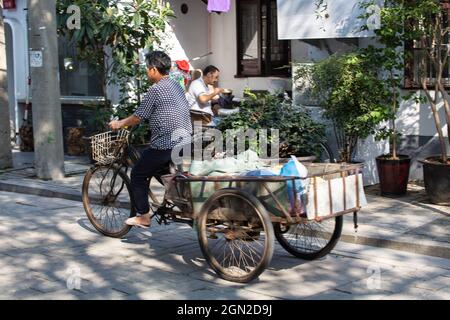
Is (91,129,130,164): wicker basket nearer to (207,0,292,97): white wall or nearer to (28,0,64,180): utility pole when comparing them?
(28,0,64,180): utility pole

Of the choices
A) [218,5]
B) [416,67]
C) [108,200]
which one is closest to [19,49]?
[218,5]

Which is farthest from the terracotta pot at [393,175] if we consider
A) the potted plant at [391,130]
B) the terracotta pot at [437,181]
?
the terracotta pot at [437,181]

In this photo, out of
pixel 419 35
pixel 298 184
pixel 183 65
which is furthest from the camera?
pixel 183 65

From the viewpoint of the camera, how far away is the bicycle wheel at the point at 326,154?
31.3ft

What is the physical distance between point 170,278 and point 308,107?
16.0 feet

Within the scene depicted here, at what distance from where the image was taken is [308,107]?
10.2m

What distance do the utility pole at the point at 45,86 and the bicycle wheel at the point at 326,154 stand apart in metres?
4.29

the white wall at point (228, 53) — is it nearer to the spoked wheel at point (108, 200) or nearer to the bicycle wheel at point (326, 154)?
the bicycle wheel at point (326, 154)

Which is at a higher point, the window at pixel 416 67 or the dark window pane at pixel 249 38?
the dark window pane at pixel 249 38

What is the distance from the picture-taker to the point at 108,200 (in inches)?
298

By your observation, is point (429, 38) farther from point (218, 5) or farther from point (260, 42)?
point (260, 42)

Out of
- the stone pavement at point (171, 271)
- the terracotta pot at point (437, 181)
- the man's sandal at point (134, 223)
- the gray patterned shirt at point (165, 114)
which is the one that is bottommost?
the stone pavement at point (171, 271)

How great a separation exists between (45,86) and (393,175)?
5.55m
